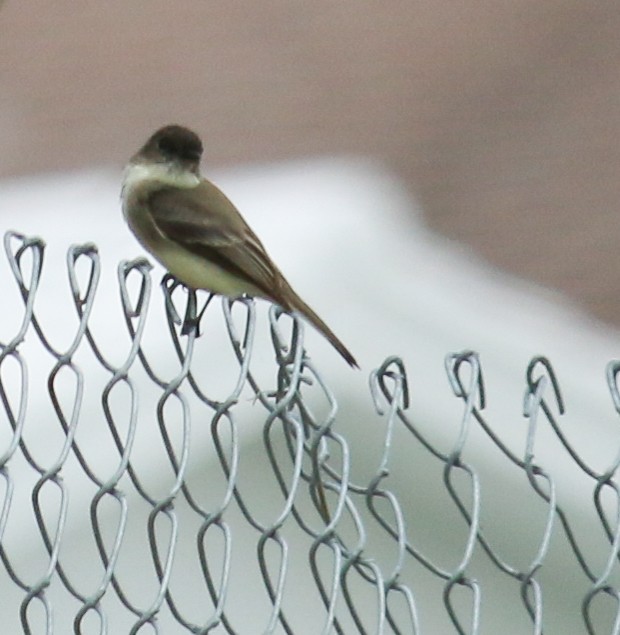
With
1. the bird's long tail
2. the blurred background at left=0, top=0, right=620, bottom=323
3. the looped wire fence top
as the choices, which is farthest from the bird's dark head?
the blurred background at left=0, top=0, right=620, bottom=323

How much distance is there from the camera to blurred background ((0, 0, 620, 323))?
7.43 m

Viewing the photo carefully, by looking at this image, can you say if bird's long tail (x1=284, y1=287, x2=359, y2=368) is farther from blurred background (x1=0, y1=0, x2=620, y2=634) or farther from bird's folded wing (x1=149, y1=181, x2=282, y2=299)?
blurred background (x1=0, y1=0, x2=620, y2=634)

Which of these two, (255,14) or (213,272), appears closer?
(213,272)

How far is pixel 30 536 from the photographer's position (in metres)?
5.08

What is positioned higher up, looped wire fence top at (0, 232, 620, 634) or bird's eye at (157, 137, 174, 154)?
bird's eye at (157, 137, 174, 154)

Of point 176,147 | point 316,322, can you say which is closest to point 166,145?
point 176,147

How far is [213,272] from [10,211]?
277 cm

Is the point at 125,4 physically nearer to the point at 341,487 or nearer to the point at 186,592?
the point at 186,592

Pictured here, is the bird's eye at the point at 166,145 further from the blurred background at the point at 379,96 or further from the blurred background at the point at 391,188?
the blurred background at the point at 379,96

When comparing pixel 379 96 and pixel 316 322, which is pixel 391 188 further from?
pixel 316 322

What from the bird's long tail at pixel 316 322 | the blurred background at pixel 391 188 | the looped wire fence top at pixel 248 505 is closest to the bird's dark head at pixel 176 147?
the bird's long tail at pixel 316 322

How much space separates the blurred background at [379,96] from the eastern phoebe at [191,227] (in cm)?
311

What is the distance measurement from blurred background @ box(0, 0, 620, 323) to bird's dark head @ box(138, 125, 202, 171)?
122 inches

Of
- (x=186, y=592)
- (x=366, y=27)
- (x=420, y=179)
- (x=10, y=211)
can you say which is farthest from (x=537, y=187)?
(x=186, y=592)
